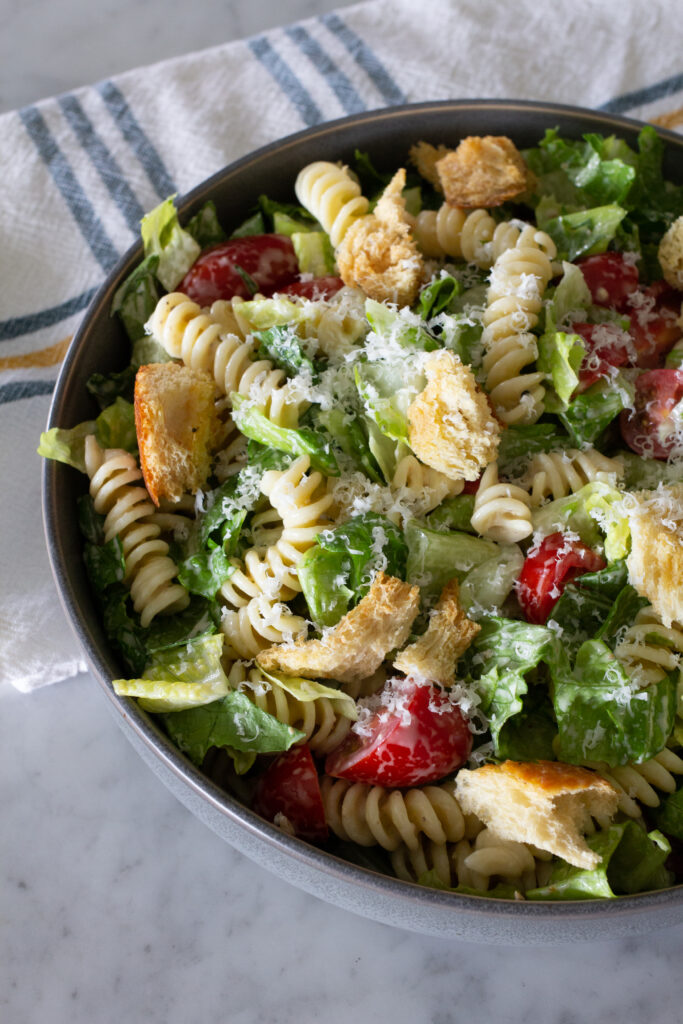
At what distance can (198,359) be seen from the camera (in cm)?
250

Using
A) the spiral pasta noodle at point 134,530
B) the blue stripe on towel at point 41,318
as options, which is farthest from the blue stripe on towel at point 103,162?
the spiral pasta noodle at point 134,530

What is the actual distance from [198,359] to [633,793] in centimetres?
139

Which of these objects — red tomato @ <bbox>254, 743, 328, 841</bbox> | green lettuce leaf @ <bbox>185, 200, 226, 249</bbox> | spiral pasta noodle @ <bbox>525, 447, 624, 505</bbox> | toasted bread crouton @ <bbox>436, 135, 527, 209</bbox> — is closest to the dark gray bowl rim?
green lettuce leaf @ <bbox>185, 200, 226, 249</bbox>

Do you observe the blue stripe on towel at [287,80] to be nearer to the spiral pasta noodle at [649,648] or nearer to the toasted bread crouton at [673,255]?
the toasted bread crouton at [673,255]

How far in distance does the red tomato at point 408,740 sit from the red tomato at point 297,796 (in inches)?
2.7

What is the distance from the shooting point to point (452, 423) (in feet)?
7.28

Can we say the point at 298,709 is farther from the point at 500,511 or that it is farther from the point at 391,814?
the point at 500,511

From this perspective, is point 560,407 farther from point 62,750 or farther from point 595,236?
point 62,750

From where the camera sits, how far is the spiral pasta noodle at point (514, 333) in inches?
94.9

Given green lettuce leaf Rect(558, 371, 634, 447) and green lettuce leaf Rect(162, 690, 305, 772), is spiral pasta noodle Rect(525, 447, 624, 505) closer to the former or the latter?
green lettuce leaf Rect(558, 371, 634, 447)

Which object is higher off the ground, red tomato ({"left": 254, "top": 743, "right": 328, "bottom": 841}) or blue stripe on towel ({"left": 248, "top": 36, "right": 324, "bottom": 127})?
blue stripe on towel ({"left": 248, "top": 36, "right": 324, "bottom": 127})

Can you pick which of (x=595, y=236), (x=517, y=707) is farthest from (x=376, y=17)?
(x=517, y=707)

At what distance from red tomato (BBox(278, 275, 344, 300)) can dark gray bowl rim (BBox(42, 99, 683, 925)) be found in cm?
42

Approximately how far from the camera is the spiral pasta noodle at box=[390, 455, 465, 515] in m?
2.32
